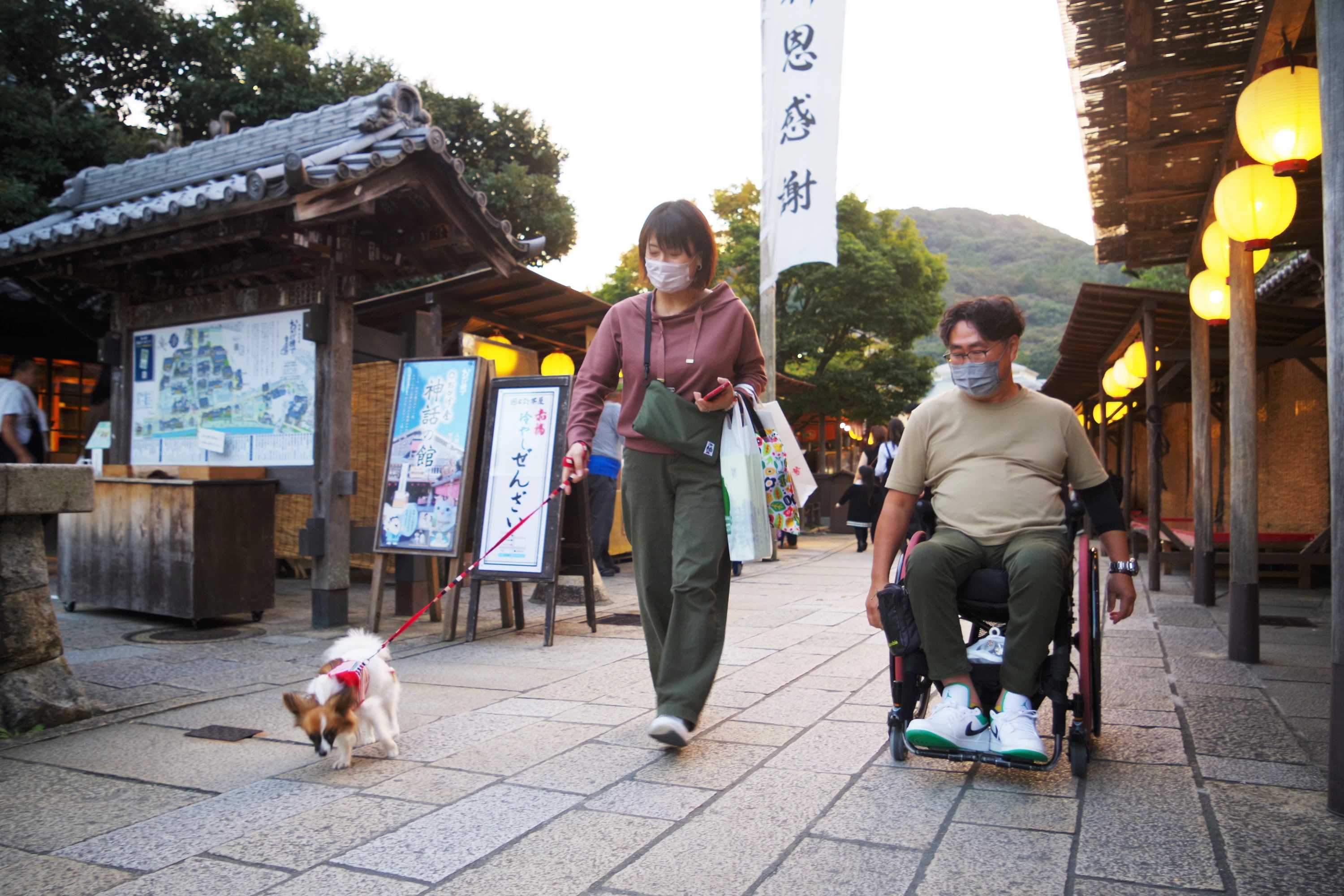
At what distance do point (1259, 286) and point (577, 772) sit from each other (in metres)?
10.5

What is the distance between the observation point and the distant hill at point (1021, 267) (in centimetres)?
6178

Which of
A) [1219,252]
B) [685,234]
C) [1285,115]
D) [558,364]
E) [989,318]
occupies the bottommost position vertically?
[989,318]

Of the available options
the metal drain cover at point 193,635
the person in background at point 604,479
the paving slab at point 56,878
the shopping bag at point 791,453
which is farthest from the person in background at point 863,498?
the paving slab at point 56,878

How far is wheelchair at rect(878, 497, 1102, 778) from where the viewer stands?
9.50 ft

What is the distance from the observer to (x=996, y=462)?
318 centimetres

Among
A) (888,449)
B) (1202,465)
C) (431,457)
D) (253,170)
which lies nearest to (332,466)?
(431,457)

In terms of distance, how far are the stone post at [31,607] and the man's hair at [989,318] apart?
3480mm

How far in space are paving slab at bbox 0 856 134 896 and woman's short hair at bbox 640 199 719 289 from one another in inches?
97.5

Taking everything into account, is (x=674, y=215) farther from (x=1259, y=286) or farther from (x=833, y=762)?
(x=1259, y=286)

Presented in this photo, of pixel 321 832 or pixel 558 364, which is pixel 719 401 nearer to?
pixel 321 832

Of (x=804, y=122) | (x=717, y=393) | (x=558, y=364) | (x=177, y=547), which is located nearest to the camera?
(x=717, y=393)

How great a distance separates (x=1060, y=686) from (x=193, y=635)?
5.37 meters

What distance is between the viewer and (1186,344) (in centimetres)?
1047

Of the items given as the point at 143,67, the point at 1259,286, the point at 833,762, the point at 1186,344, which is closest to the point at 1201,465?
the point at 1186,344
